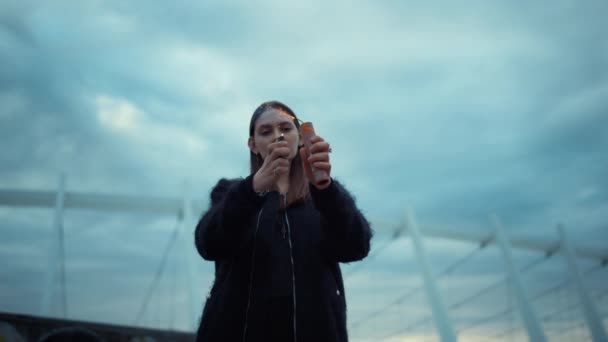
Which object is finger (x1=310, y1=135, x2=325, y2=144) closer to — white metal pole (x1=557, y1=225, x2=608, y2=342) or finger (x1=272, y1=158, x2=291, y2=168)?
finger (x1=272, y1=158, x2=291, y2=168)

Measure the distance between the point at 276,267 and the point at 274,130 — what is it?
1.47 feet

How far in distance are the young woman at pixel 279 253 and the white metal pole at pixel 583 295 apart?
10.3 m

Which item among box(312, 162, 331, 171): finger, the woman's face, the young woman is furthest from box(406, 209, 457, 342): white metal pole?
box(312, 162, 331, 171): finger

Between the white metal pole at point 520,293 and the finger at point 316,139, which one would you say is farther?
the white metal pole at point 520,293

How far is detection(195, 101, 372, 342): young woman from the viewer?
1.00m

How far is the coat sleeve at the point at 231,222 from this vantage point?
39.8 inches

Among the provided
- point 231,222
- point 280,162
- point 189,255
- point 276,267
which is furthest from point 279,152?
point 189,255

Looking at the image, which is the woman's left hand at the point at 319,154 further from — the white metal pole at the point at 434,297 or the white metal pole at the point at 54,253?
the white metal pole at the point at 434,297

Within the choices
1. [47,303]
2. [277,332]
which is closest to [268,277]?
[277,332]

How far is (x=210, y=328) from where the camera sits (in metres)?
1.02

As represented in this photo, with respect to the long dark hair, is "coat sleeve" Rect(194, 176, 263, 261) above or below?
below

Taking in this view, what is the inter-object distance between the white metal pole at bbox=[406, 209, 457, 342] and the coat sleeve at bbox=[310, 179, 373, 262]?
19.9 ft

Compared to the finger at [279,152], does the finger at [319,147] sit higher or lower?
lower

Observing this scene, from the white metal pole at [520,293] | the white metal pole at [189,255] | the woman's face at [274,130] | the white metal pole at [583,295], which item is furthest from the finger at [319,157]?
the white metal pole at [583,295]
